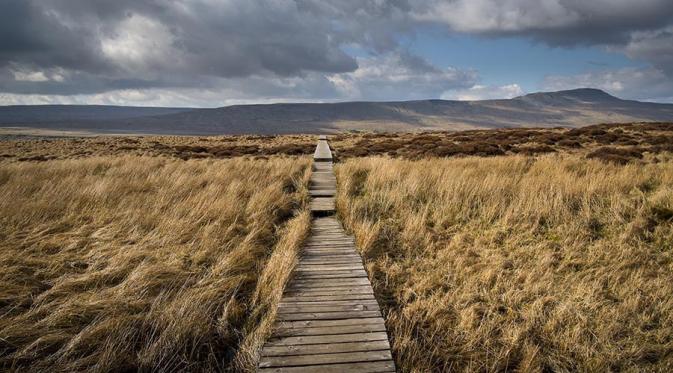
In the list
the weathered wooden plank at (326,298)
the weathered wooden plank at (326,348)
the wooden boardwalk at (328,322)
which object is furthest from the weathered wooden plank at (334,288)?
the weathered wooden plank at (326,348)

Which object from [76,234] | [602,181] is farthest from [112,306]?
[602,181]

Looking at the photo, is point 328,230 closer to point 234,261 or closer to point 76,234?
point 234,261

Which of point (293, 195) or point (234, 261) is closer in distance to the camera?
point (234, 261)

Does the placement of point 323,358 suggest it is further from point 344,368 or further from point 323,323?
point 323,323

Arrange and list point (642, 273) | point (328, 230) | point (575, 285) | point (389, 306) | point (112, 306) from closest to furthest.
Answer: point (112, 306) < point (389, 306) < point (575, 285) < point (642, 273) < point (328, 230)

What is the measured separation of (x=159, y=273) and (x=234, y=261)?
84 centimetres

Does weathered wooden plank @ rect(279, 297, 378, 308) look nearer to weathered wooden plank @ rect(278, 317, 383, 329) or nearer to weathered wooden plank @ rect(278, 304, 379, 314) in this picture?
weathered wooden plank @ rect(278, 304, 379, 314)

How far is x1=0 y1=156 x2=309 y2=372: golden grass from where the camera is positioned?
285 centimetres

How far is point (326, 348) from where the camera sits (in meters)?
2.88

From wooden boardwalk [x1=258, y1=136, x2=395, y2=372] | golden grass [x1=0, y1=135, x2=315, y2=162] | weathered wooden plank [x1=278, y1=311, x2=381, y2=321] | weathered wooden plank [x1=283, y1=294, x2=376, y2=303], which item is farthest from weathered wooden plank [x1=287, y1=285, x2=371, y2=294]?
golden grass [x1=0, y1=135, x2=315, y2=162]

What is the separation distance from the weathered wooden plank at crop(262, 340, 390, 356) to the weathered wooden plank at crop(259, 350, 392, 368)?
0.04m

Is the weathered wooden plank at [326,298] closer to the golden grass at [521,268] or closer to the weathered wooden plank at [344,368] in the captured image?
the golden grass at [521,268]

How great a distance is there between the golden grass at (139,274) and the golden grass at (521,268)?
141 cm

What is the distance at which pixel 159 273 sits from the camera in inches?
154
